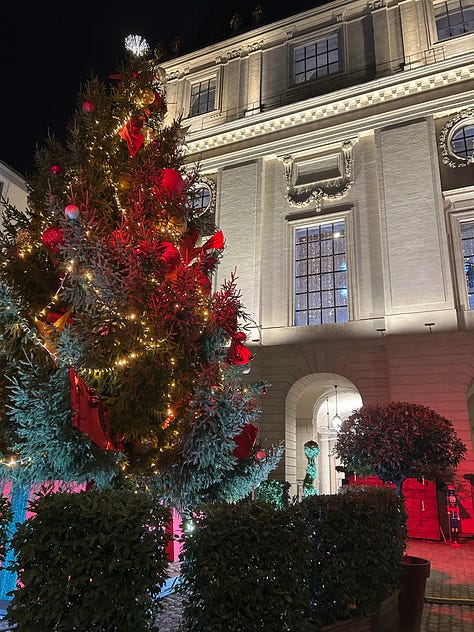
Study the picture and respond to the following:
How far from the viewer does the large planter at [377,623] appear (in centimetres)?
381

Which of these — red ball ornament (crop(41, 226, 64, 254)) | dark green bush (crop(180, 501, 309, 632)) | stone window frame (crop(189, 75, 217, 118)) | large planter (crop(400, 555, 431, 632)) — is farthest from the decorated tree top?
stone window frame (crop(189, 75, 217, 118))

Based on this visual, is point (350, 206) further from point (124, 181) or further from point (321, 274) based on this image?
point (124, 181)

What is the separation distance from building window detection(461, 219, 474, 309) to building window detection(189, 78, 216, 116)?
1162 cm

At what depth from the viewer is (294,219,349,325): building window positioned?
1494cm

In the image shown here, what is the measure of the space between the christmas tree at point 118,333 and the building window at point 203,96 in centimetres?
1495

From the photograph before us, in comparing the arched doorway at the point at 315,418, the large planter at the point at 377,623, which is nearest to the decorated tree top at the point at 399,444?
the large planter at the point at 377,623

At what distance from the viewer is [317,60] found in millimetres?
17938

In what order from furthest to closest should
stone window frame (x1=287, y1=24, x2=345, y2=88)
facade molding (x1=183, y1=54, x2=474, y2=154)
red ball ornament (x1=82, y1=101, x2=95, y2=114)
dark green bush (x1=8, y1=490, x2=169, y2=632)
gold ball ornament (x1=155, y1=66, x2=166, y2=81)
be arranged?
stone window frame (x1=287, y1=24, x2=345, y2=88) → facade molding (x1=183, y1=54, x2=474, y2=154) → gold ball ornament (x1=155, y1=66, x2=166, y2=81) → red ball ornament (x1=82, y1=101, x2=95, y2=114) → dark green bush (x1=8, y1=490, x2=169, y2=632)

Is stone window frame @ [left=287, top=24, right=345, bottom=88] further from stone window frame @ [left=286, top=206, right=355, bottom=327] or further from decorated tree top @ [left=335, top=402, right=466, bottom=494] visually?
decorated tree top @ [left=335, top=402, right=466, bottom=494]

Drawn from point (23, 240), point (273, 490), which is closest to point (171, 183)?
point (23, 240)

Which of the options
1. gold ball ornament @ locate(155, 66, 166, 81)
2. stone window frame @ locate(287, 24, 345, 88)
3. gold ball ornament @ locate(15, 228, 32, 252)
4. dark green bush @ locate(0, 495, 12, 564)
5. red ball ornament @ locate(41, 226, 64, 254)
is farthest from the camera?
stone window frame @ locate(287, 24, 345, 88)

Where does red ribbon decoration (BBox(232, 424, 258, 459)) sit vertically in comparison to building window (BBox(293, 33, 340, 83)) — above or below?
below

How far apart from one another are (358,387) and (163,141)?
9.64 m

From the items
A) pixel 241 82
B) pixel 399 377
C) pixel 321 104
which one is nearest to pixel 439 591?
pixel 399 377
